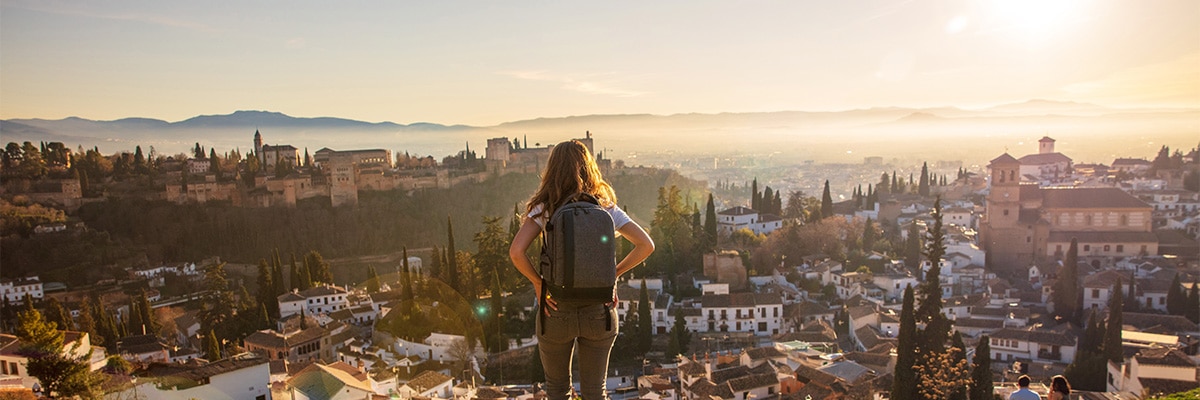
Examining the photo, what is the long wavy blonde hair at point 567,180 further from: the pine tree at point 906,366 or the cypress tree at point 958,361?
the cypress tree at point 958,361

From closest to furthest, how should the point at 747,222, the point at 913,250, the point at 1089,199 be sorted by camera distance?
1. the point at 913,250
2. the point at 1089,199
3. the point at 747,222

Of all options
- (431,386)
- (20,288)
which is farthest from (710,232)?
(20,288)

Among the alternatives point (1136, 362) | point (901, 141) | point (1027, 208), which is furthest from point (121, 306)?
point (901, 141)

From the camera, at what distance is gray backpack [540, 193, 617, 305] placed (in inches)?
90.3

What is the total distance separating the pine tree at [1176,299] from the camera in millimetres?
17734

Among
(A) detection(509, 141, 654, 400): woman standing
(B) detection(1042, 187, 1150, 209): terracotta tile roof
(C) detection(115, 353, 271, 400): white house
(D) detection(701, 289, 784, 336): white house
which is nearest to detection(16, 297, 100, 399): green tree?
(C) detection(115, 353, 271, 400): white house

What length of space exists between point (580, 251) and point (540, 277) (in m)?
0.26

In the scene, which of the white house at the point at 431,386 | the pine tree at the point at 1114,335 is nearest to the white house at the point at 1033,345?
the pine tree at the point at 1114,335

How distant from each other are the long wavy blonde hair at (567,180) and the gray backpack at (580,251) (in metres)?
0.06

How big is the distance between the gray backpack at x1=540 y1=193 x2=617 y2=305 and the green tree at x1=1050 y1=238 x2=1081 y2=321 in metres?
19.9

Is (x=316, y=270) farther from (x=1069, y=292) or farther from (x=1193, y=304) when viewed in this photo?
(x=1193, y=304)

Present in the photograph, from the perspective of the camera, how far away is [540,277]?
249 centimetres

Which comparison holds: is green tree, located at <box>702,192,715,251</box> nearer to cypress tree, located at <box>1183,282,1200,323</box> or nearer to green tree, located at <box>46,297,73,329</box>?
cypress tree, located at <box>1183,282,1200,323</box>

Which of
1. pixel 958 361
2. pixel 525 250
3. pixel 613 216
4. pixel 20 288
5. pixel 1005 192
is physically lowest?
pixel 20 288
